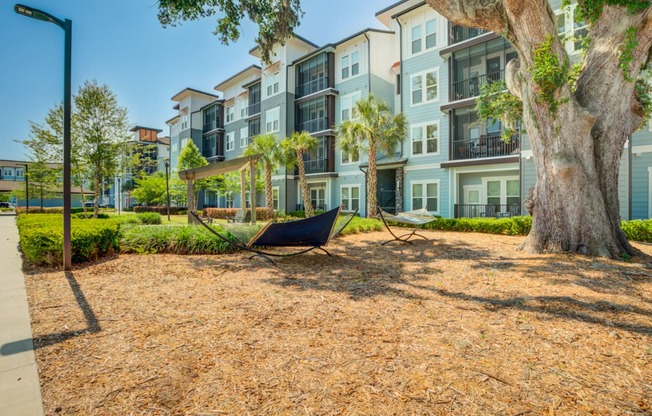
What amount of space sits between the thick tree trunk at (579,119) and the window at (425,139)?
11.1 metres

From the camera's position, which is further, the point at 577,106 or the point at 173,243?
the point at 173,243

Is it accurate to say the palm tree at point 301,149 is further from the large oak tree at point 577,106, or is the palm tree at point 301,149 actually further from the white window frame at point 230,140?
the white window frame at point 230,140

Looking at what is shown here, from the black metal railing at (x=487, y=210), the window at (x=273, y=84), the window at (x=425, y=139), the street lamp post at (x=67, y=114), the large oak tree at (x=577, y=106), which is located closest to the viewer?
the street lamp post at (x=67, y=114)

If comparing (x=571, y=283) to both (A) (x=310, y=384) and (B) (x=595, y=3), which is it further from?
(B) (x=595, y=3)

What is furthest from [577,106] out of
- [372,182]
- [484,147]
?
[484,147]

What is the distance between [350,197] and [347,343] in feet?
66.3

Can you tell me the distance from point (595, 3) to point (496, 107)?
10.8ft

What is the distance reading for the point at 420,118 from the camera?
19047 millimetres

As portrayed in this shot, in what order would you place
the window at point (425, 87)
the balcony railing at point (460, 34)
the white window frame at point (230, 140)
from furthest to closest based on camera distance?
the white window frame at point (230, 140)
the window at point (425, 87)
the balcony railing at point (460, 34)

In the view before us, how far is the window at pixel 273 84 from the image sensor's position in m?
27.4

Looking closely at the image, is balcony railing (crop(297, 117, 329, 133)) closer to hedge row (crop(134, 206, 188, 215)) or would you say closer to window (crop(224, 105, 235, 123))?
window (crop(224, 105, 235, 123))

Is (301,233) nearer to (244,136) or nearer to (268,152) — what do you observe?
(268,152)

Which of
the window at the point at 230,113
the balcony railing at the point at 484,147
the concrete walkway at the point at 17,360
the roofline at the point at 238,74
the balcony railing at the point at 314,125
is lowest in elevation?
the concrete walkway at the point at 17,360

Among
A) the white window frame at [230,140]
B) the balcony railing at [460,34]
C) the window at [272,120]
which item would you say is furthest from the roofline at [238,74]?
the balcony railing at [460,34]
